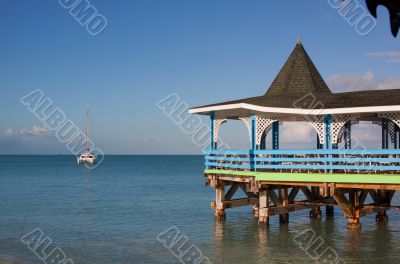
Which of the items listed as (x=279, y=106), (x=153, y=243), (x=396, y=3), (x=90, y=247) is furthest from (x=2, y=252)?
(x=396, y=3)

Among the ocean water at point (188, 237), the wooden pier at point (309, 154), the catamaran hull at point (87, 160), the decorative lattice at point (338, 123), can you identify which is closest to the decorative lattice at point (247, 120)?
the wooden pier at point (309, 154)

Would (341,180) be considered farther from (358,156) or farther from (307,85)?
(307,85)

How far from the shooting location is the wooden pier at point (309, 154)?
16250 mm

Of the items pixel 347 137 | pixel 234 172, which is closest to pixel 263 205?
pixel 234 172

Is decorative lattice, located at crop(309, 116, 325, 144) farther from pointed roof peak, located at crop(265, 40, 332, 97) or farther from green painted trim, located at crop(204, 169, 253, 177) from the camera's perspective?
pointed roof peak, located at crop(265, 40, 332, 97)

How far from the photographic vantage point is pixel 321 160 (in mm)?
16891

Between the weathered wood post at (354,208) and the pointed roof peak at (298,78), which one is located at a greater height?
the pointed roof peak at (298,78)

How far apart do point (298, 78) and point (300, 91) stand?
82cm

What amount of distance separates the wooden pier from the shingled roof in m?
0.03

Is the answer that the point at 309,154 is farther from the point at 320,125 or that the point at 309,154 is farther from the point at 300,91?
the point at 300,91

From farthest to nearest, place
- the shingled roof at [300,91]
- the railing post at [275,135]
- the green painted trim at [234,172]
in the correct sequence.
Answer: the railing post at [275,135] < the green painted trim at [234,172] < the shingled roof at [300,91]

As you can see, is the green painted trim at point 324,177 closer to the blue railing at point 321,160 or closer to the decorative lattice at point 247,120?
the blue railing at point 321,160

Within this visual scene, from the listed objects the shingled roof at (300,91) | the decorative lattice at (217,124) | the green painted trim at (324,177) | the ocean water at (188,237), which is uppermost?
the shingled roof at (300,91)

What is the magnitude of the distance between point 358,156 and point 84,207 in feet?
78.2
